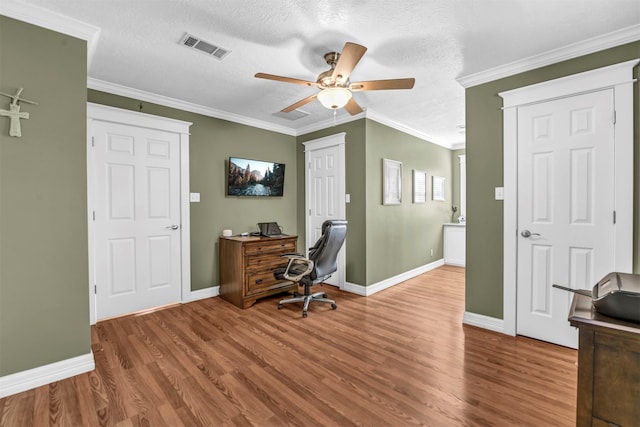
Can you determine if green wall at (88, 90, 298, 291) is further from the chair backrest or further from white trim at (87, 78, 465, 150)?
the chair backrest

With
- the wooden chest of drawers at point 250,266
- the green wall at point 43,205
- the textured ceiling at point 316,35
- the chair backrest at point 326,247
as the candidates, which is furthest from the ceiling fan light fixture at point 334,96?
the wooden chest of drawers at point 250,266

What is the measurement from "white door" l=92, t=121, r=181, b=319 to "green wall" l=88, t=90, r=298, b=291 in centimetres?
24

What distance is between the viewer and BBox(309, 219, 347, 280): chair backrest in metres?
3.19

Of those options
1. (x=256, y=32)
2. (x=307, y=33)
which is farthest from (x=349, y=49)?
(x=256, y=32)

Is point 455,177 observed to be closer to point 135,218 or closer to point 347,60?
point 347,60

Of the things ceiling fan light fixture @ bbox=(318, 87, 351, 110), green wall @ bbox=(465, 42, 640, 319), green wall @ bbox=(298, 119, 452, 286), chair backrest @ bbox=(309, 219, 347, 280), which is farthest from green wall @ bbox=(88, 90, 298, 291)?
green wall @ bbox=(465, 42, 640, 319)

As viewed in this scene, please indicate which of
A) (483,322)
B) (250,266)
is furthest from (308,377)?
(483,322)

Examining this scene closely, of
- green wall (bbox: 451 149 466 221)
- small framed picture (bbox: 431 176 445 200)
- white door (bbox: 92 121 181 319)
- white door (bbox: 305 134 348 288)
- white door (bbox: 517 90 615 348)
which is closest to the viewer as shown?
white door (bbox: 517 90 615 348)

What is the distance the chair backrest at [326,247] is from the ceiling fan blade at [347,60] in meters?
1.49

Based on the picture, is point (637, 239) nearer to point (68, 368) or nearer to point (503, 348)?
point (503, 348)

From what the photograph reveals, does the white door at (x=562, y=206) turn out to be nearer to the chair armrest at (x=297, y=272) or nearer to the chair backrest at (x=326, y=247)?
the chair backrest at (x=326, y=247)

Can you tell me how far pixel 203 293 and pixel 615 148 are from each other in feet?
14.7

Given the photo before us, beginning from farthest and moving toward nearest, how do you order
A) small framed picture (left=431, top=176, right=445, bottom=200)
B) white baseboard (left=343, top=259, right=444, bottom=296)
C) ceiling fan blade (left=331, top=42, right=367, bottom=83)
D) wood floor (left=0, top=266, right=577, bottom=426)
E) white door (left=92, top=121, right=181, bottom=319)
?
1. small framed picture (left=431, top=176, right=445, bottom=200)
2. white baseboard (left=343, top=259, right=444, bottom=296)
3. white door (left=92, top=121, right=181, bottom=319)
4. ceiling fan blade (left=331, top=42, right=367, bottom=83)
5. wood floor (left=0, top=266, right=577, bottom=426)

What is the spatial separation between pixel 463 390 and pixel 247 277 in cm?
249
